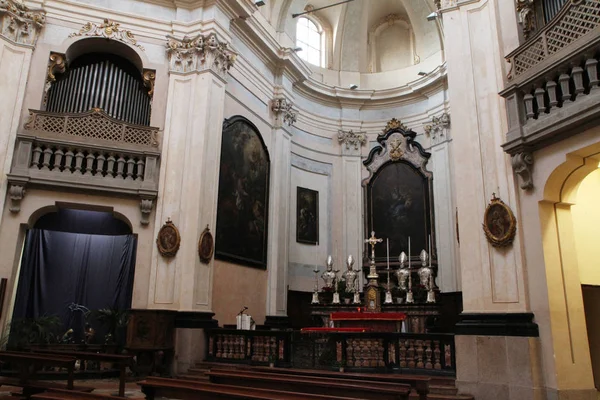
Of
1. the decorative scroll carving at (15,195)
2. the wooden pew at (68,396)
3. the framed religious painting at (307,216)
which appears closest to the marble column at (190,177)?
the decorative scroll carving at (15,195)

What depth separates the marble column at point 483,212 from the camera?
731 cm

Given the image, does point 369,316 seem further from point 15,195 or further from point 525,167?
point 15,195

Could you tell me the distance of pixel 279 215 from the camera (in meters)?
14.7

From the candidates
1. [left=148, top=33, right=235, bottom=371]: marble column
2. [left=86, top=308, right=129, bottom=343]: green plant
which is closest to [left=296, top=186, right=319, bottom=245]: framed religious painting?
[left=148, top=33, right=235, bottom=371]: marble column

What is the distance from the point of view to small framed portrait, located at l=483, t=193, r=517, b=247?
7777 millimetres

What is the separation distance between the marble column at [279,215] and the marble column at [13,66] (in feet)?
20.9

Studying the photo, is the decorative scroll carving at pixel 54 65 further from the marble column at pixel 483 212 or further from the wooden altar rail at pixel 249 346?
the marble column at pixel 483 212

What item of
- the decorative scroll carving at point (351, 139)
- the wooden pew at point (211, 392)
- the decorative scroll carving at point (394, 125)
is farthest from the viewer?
the decorative scroll carving at point (351, 139)

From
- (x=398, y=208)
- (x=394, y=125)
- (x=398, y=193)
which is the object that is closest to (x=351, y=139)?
(x=394, y=125)

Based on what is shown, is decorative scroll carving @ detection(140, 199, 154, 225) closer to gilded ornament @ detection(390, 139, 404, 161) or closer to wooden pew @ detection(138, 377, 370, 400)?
wooden pew @ detection(138, 377, 370, 400)

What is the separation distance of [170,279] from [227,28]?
21.2 ft

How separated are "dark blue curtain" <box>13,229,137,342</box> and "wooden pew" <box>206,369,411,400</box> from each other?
717 centimetres

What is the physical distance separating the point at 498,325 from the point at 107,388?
642 cm

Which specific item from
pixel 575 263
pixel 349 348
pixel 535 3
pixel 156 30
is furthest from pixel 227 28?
pixel 575 263
